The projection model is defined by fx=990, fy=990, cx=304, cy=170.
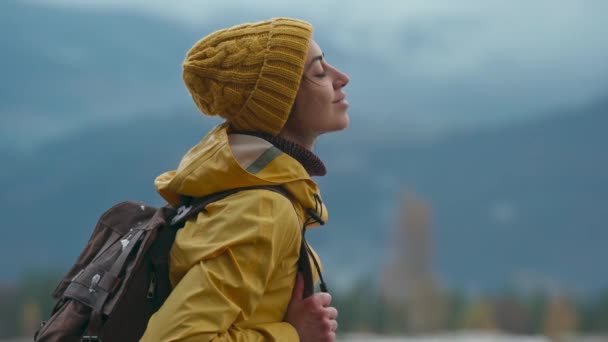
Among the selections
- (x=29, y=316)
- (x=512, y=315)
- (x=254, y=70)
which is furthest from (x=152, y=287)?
(x=512, y=315)

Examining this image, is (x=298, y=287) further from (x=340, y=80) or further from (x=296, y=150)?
(x=340, y=80)

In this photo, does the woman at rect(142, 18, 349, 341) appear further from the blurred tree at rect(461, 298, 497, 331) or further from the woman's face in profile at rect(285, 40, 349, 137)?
the blurred tree at rect(461, 298, 497, 331)

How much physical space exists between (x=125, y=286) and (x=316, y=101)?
62 centimetres

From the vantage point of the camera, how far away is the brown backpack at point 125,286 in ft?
6.75

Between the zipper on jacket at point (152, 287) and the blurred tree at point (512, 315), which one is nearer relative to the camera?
the zipper on jacket at point (152, 287)

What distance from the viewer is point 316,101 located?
90.6 inches

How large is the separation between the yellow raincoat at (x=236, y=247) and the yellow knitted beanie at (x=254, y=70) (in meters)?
0.07

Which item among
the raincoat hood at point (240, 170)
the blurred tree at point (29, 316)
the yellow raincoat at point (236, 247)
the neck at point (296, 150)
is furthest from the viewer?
the blurred tree at point (29, 316)

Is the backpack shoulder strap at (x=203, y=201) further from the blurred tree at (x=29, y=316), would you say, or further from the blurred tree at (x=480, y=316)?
the blurred tree at (x=480, y=316)

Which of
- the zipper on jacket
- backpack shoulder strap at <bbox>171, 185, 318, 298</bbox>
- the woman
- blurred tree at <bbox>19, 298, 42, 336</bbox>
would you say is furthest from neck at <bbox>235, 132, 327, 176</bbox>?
blurred tree at <bbox>19, 298, 42, 336</bbox>

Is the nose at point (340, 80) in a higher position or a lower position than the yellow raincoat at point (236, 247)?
higher

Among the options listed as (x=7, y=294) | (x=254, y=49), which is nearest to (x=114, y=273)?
(x=254, y=49)

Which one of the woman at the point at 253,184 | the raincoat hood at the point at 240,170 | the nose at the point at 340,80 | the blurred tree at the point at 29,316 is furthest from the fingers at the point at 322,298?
the blurred tree at the point at 29,316

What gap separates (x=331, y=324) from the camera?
2211 mm
